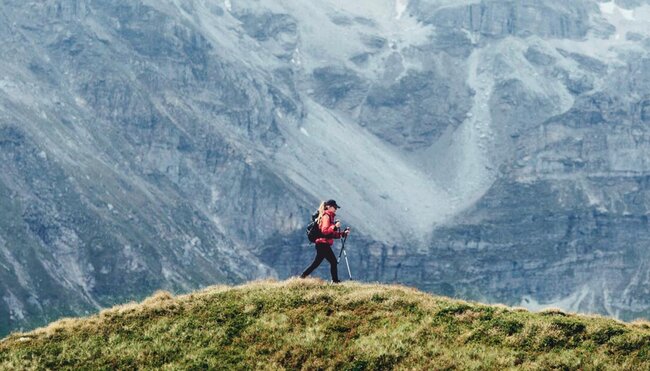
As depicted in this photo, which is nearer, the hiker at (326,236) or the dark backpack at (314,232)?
the hiker at (326,236)

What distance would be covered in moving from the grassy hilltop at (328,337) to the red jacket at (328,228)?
9.60 ft

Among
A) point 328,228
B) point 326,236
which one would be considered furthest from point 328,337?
point 328,228

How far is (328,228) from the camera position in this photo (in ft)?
136

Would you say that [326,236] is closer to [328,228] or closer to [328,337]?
[328,228]

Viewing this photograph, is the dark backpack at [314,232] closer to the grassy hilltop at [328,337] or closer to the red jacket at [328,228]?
the red jacket at [328,228]

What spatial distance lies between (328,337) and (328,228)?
311 inches

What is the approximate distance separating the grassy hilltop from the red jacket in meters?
2.92

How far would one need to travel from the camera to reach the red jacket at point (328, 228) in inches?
1626

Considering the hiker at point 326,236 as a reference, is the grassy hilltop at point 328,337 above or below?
below

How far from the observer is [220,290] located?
40.4 meters

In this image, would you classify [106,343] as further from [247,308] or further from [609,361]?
[609,361]

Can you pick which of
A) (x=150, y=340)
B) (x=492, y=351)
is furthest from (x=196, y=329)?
(x=492, y=351)

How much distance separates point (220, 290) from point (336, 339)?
786cm

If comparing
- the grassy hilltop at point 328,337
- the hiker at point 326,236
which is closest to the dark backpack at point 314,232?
the hiker at point 326,236
